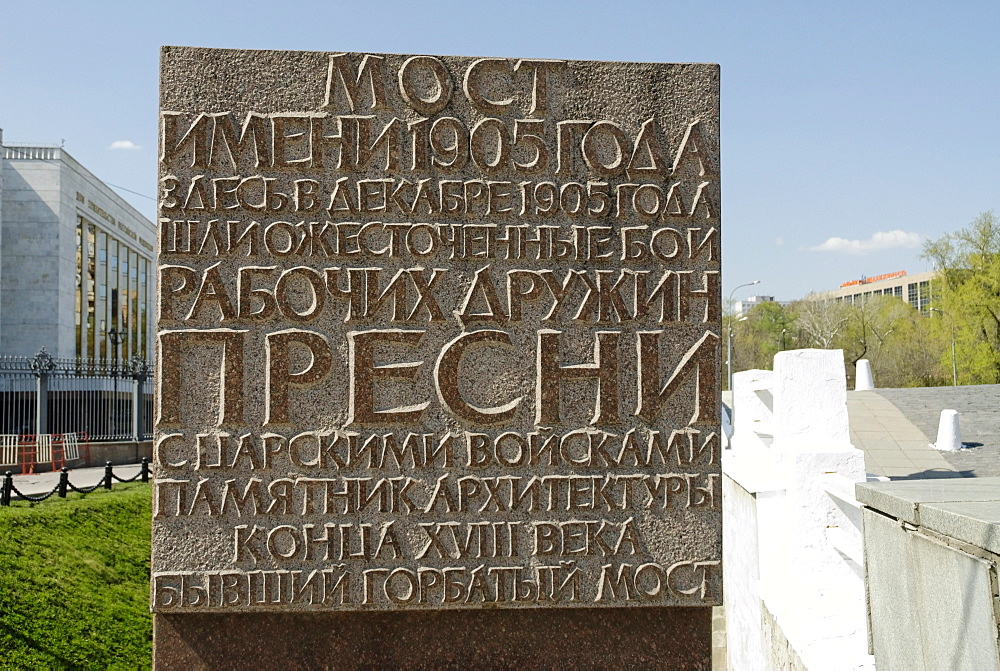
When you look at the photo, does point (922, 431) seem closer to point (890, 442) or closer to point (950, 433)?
point (890, 442)

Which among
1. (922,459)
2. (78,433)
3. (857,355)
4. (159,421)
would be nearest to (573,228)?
(159,421)

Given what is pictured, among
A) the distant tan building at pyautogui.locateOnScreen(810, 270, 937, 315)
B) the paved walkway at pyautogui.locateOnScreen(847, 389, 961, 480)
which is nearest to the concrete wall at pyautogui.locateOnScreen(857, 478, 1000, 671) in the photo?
the paved walkway at pyautogui.locateOnScreen(847, 389, 961, 480)

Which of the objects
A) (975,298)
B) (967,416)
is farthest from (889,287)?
(967,416)

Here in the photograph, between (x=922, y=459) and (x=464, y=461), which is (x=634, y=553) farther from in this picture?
(x=922, y=459)

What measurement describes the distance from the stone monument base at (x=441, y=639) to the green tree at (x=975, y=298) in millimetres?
38523

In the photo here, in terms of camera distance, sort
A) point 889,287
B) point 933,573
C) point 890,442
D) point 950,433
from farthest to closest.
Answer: point 889,287 → point 890,442 → point 950,433 → point 933,573

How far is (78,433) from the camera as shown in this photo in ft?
71.2

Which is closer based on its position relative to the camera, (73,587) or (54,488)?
(73,587)

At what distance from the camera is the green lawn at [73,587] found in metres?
8.54

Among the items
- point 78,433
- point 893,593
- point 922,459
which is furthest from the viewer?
point 78,433

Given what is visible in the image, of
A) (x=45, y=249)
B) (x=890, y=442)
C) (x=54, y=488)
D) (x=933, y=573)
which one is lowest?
(x=54, y=488)

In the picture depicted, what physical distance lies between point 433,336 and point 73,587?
8.60 m

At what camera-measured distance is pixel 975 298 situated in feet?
122

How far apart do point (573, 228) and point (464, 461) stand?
1348mm
